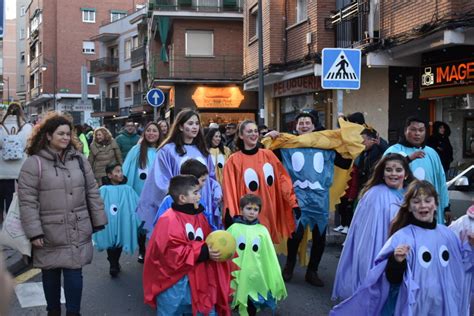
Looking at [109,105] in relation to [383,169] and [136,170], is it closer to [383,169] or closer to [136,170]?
[136,170]

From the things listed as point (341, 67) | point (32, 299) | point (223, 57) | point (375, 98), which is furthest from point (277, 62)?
point (32, 299)

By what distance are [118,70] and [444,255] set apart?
1900 inches

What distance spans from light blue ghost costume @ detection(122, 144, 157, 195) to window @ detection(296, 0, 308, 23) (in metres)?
12.3

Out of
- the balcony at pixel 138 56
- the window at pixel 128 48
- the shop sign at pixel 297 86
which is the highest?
the window at pixel 128 48

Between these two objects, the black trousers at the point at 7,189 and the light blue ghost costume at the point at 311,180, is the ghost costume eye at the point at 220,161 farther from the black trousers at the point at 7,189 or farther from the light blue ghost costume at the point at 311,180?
the black trousers at the point at 7,189

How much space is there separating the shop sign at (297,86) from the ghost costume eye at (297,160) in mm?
12093

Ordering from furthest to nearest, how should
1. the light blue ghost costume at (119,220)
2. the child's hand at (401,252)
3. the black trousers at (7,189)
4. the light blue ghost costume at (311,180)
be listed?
the black trousers at (7,189)
the light blue ghost costume at (119,220)
the light blue ghost costume at (311,180)
the child's hand at (401,252)

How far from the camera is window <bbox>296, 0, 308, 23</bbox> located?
18.8 meters

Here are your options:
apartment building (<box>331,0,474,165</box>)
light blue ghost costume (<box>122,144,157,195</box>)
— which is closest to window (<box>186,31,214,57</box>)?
apartment building (<box>331,0,474,165</box>)

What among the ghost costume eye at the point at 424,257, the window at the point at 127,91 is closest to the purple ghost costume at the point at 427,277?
the ghost costume eye at the point at 424,257

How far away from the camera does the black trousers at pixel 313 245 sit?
650cm

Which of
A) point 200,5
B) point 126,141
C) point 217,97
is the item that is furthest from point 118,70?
point 126,141

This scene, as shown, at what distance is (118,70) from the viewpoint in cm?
5006

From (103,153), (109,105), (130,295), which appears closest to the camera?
(130,295)
